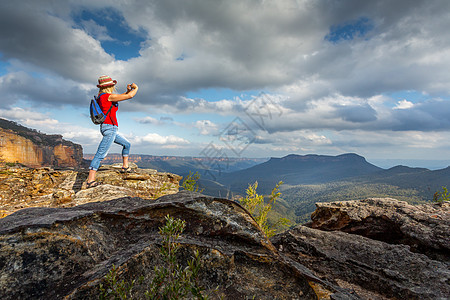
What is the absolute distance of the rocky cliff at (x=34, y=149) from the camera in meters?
99.1

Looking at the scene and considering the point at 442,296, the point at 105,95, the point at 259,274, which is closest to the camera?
the point at 442,296

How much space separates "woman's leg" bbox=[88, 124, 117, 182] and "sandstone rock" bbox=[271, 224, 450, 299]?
8104 mm

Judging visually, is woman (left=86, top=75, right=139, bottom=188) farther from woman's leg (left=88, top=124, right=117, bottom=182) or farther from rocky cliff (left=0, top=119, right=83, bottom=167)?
rocky cliff (left=0, top=119, right=83, bottom=167)

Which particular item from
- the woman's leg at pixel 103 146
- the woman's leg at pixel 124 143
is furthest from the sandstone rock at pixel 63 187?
the woman's leg at pixel 124 143

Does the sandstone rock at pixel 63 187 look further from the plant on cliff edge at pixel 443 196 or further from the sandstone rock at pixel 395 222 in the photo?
the plant on cliff edge at pixel 443 196

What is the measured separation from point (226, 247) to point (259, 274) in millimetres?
921

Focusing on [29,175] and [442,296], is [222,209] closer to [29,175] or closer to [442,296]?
[442,296]

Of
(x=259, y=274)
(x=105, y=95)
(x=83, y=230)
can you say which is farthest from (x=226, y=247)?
(x=105, y=95)

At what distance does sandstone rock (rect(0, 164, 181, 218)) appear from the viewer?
8328mm

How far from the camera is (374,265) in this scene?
523 cm

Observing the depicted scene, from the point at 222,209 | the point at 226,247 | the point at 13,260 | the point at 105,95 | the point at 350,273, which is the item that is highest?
the point at 105,95

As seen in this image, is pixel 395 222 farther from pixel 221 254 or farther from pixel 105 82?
pixel 105 82

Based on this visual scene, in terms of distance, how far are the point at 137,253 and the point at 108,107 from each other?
6.99 m

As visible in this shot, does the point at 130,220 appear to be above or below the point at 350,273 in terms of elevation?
above
